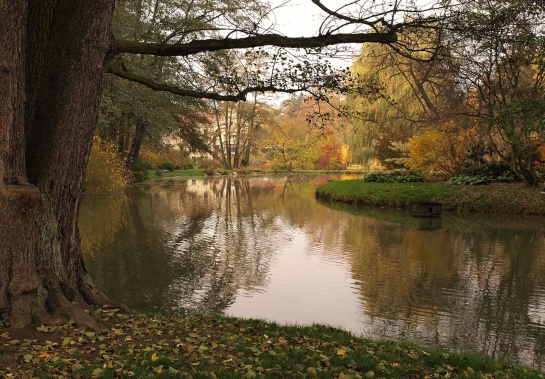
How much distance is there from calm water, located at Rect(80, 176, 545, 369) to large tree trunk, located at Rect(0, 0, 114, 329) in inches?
81.4

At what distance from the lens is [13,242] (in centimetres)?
434

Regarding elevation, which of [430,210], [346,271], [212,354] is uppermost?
[430,210]

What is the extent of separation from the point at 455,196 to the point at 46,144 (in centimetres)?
1730

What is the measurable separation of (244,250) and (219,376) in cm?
700

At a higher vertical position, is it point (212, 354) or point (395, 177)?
point (395, 177)

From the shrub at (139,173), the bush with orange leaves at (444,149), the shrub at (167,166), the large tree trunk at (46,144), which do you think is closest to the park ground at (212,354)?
the large tree trunk at (46,144)

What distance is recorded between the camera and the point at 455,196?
761 inches

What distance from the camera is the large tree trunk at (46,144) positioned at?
4.29 metres

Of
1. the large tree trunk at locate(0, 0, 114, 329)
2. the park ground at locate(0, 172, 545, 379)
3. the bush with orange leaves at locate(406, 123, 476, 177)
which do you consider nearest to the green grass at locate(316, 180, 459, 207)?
the bush with orange leaves at locate(406, 123, 476, 177)

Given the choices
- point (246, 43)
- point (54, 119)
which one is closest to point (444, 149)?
point (246, 43)

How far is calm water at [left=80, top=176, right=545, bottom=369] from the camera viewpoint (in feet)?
20.6

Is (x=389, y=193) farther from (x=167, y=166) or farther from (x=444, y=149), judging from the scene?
(x=167, y=166)

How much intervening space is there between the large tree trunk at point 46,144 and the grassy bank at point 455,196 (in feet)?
53.0

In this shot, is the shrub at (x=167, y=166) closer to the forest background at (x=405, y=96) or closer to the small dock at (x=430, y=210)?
the forest background at (x=405, y=96)
